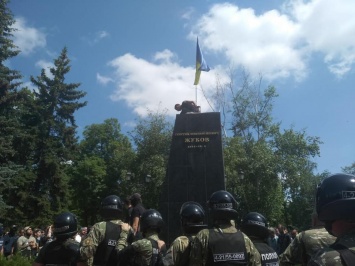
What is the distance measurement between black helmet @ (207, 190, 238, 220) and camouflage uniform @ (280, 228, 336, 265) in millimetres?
683

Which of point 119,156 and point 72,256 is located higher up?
point 119,156

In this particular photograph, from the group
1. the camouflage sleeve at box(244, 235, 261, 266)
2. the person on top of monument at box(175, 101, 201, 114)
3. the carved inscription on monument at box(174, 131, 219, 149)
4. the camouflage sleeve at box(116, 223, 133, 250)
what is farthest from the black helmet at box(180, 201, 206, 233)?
the person on top of monument at box(175, 101, 201, 114)

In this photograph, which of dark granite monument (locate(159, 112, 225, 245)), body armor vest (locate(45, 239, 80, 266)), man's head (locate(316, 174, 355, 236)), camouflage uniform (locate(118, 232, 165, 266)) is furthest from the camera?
dark granite monument (locate(159, 112, 225, 245))

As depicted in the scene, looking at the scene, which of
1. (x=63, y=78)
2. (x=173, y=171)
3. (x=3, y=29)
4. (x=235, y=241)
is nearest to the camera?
(x=235, y=241)

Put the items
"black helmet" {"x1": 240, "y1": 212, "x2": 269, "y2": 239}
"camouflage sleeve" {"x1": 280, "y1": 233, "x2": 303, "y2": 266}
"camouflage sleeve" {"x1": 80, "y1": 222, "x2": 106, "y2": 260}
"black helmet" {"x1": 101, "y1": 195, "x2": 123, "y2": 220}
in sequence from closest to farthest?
"camouflage sleeve" {"x1": 280, "y1": 233, "x2": 303, "y2": 266} < "black helmet" {"x1": 240, "y1": 212, "x2": 269, "y2": 239} < "camouflage sleeve" {"x1": 80, "y1": 222, "x2": 106, "y2": 260} < "black helmet" {"x1": 101, "y1": 195, "x2": 123, "y2": 220}

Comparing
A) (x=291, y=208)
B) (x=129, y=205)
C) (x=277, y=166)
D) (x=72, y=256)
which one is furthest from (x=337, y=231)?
(x=291, y=208)

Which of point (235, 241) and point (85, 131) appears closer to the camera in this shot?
point (235, 241)

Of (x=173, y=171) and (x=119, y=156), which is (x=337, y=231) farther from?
(x=119, y=156)

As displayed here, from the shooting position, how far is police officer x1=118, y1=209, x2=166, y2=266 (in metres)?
5.17

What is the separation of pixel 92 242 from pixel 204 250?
6.24 feet

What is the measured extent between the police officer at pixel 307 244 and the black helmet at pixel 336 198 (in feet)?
6.88

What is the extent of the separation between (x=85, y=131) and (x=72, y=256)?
51172mm

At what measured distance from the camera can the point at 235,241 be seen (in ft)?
14.4

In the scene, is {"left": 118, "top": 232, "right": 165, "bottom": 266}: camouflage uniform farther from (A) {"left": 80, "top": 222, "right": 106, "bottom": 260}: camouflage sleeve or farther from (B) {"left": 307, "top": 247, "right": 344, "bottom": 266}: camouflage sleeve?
(B) {"left": 307, "top": 247, "right": 344, "bottom": 266}: camouflage sleeve
